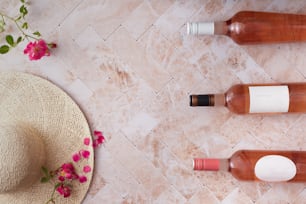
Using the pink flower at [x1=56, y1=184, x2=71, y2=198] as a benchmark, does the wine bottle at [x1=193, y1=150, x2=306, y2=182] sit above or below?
above

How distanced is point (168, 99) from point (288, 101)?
318mm

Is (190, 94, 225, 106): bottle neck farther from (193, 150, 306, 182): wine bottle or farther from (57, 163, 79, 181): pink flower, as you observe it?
(57, 163, 79, 181): pink flower

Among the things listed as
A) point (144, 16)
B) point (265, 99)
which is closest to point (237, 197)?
point (265, 99)

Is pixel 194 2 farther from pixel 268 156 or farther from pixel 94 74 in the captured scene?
pixel 268 156

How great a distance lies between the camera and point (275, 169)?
103 centimetres

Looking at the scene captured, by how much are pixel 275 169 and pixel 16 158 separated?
2.03 feet

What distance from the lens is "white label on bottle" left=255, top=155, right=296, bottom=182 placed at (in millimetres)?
1034

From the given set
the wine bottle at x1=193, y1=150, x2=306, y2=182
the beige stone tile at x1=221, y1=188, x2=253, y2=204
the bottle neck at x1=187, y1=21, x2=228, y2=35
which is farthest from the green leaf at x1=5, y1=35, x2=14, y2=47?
the beige stone tile at x1=221, y1=188, x2=253, y2=204

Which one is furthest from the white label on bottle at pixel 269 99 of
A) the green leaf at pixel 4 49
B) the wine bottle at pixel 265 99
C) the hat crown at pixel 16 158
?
the green leaf at pixel 4 49

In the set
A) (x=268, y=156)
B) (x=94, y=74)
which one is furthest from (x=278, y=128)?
(x=94, y=74)

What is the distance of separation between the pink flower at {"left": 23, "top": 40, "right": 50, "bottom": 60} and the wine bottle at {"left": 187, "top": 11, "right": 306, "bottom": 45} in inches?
16.1

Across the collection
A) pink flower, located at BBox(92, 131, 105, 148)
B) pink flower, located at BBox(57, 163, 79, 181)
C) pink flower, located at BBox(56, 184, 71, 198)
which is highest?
pink flower, located at BBox(92, 131, 105, 148)

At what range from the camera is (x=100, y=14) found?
3.87 ft

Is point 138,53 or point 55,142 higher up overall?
point 138,53
